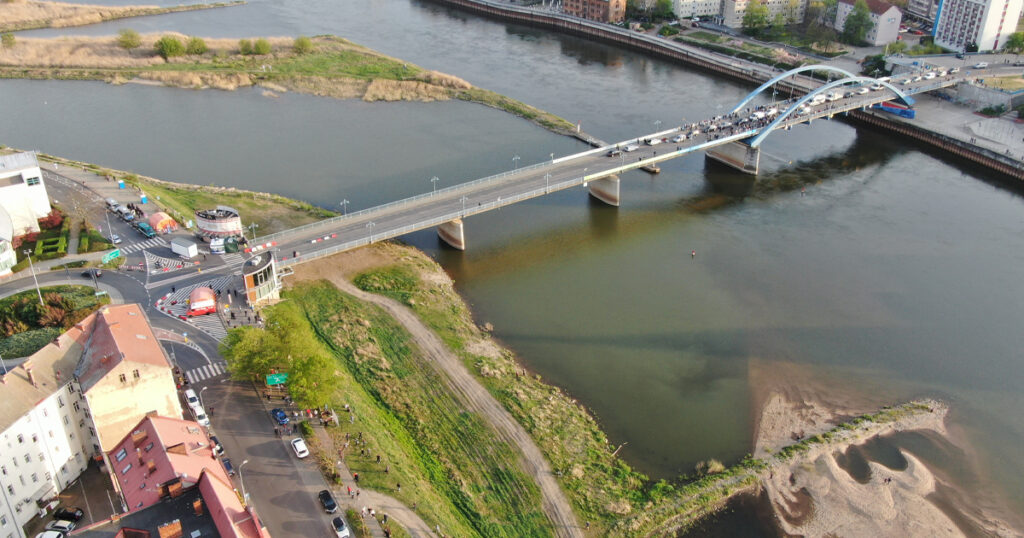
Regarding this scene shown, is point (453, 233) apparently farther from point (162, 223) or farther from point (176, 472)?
point (176, 472)

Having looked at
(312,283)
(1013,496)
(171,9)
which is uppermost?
(171,9)

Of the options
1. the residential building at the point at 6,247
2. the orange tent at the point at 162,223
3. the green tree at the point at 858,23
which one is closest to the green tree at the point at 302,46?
the orange tent at the point at 162,223

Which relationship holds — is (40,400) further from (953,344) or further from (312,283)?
(953,344)

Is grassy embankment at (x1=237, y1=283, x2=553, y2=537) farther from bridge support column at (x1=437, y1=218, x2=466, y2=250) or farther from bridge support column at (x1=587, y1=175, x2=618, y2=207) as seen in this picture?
bridge support column at (x1=587, y1=175, x2=618, y2=207)

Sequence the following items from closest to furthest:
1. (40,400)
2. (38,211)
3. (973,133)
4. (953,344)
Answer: (40,400) < (953,344) < (38,211) < (973,133)

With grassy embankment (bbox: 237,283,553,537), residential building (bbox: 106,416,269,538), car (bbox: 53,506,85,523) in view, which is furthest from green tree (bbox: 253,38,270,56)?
car (bbox: 53,506,85,523)

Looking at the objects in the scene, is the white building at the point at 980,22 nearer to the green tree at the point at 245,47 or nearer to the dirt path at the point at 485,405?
the dirt path at the point at 485,405

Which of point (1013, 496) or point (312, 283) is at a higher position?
point (312, 283)

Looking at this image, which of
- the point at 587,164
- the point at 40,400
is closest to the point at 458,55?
the point at 587,164
